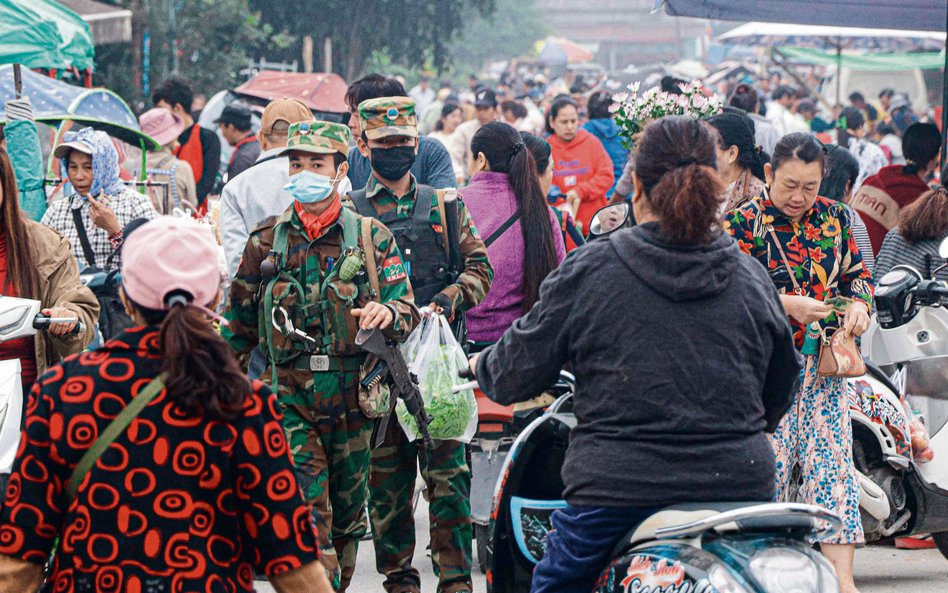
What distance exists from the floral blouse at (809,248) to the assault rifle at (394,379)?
1359mm

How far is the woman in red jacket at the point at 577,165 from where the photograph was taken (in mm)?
11328

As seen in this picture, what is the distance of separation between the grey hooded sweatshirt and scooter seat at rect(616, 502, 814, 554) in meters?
0.05

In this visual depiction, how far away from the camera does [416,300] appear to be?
628cm

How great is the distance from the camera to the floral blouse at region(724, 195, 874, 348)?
5.69 meters

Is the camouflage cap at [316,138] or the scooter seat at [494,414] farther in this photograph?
the scooter seat at [494,414]

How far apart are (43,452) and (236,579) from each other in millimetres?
501

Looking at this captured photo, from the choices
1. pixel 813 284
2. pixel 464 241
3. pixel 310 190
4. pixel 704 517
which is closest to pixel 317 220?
pixel 310 190

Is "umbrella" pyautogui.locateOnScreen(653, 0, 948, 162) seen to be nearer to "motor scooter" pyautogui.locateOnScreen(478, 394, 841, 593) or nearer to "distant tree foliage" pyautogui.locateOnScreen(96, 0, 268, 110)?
"motor scooter" pyautogui.locateOnScreen(478, 394, 841, 593)

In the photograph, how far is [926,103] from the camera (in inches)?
1559

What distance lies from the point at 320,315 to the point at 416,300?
903 mm

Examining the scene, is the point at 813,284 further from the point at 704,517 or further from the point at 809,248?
the point at 704,517

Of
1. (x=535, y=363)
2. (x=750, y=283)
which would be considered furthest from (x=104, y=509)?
(x=750, y=283)

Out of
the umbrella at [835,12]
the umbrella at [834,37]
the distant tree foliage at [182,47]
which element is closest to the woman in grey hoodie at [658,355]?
the umbrella at [835,12]

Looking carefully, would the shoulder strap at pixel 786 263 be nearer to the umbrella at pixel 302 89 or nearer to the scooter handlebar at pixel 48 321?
the scooter handlebar at pixel 48 321
